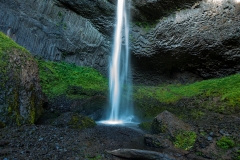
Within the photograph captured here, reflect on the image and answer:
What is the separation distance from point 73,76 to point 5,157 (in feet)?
25.2

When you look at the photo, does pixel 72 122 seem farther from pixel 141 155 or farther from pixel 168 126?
pixel 168 126

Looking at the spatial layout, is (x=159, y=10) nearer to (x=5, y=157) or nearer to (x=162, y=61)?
(x=162, y=61)

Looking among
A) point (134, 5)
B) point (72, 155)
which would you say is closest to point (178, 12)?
point (134, 5)

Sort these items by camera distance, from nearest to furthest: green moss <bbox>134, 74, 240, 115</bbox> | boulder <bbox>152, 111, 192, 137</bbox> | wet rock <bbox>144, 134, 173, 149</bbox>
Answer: wet rock <bbox>144, 134, 173, 149</bbox> → boulder <bbox>152, 111, 192, 137</bbox> → green moss <bbox>134, 74, 240, 115</bbox>

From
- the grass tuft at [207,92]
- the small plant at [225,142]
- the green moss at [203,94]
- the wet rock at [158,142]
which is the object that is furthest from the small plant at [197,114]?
the wet rock at [158,142]

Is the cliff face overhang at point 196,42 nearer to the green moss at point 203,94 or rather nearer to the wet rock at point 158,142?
the green moss at point 203,94

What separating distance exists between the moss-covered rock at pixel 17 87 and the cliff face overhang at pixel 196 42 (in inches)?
310

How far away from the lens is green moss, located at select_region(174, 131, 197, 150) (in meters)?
→ 4.32

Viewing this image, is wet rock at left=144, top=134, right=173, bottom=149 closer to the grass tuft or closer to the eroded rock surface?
the eroded rock surface

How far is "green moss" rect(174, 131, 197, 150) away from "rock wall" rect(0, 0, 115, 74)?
8272 mm

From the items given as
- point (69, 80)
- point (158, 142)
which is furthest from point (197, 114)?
point (69, 80)

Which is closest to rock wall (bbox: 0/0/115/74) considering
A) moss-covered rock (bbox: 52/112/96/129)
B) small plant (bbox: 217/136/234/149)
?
moss-covered rock (bbox: 52/112/96/129)

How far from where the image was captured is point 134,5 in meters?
12.1

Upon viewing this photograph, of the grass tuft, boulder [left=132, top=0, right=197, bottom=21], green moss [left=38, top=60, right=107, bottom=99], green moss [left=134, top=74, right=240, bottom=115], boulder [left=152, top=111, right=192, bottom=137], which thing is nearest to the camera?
boulder [left=152, top=111, right=192, bottom=137]
